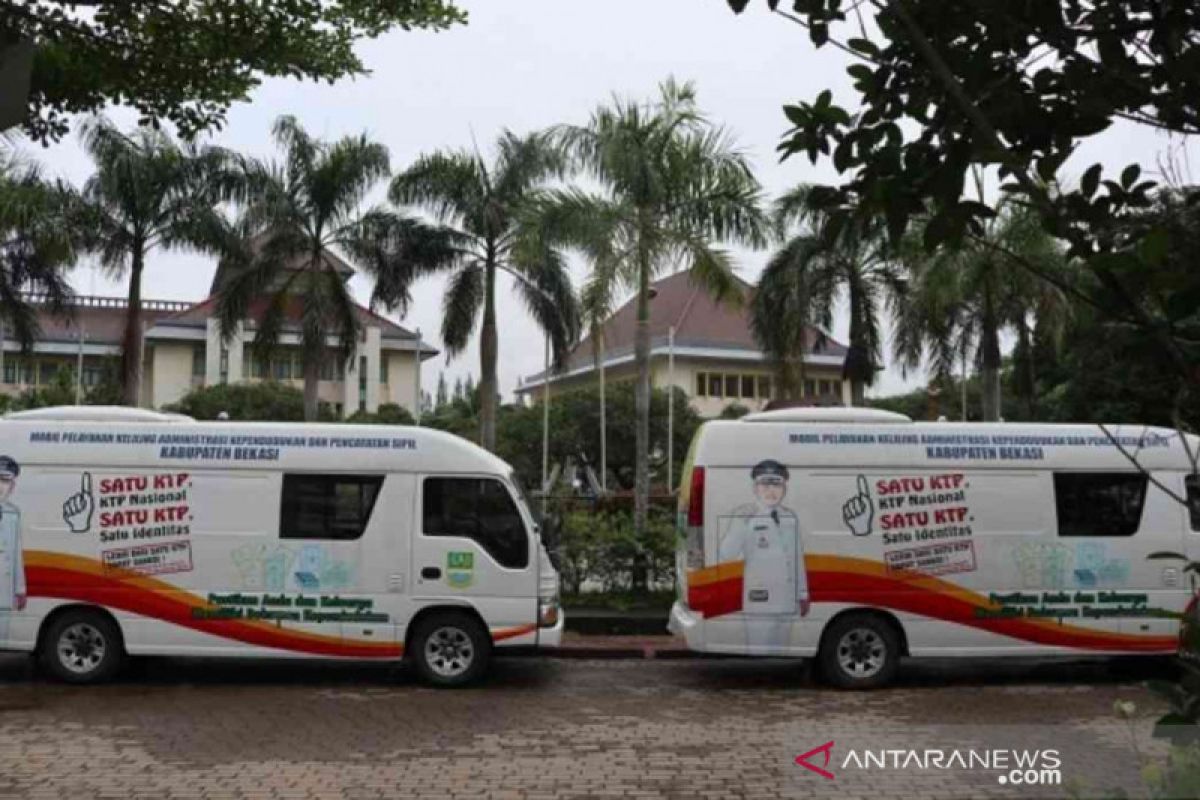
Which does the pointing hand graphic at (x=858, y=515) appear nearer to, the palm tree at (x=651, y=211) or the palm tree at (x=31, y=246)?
the palm tree at (x=651, y=211)

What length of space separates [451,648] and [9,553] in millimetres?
4293

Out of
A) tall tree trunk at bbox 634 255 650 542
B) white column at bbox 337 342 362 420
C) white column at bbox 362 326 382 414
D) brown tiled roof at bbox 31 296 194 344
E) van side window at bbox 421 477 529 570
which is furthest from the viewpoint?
white column at bbox 362 326 382 414

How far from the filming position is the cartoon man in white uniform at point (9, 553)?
35.8ft

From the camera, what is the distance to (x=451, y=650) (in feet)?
36.1

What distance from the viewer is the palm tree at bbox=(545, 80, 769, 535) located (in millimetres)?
17734

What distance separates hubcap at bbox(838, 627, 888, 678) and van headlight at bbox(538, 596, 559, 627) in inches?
108

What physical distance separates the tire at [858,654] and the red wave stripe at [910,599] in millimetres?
244

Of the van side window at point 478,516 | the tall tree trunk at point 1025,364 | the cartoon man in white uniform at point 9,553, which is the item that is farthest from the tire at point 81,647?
the tall tree trunk at point 1025,364

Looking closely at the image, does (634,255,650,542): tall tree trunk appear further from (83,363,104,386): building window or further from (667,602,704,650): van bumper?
(83,363,104,386): building window

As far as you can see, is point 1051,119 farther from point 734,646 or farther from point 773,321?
point 773,321

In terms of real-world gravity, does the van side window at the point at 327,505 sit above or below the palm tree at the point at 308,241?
below

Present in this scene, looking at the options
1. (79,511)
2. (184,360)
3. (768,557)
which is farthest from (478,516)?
(184,360)

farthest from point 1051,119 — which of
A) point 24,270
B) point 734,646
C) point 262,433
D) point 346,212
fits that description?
point 24,270

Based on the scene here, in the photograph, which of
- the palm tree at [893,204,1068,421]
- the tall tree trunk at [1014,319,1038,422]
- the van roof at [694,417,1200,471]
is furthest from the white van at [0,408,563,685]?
the tall tree trunk at [1014,319,1038,422]
